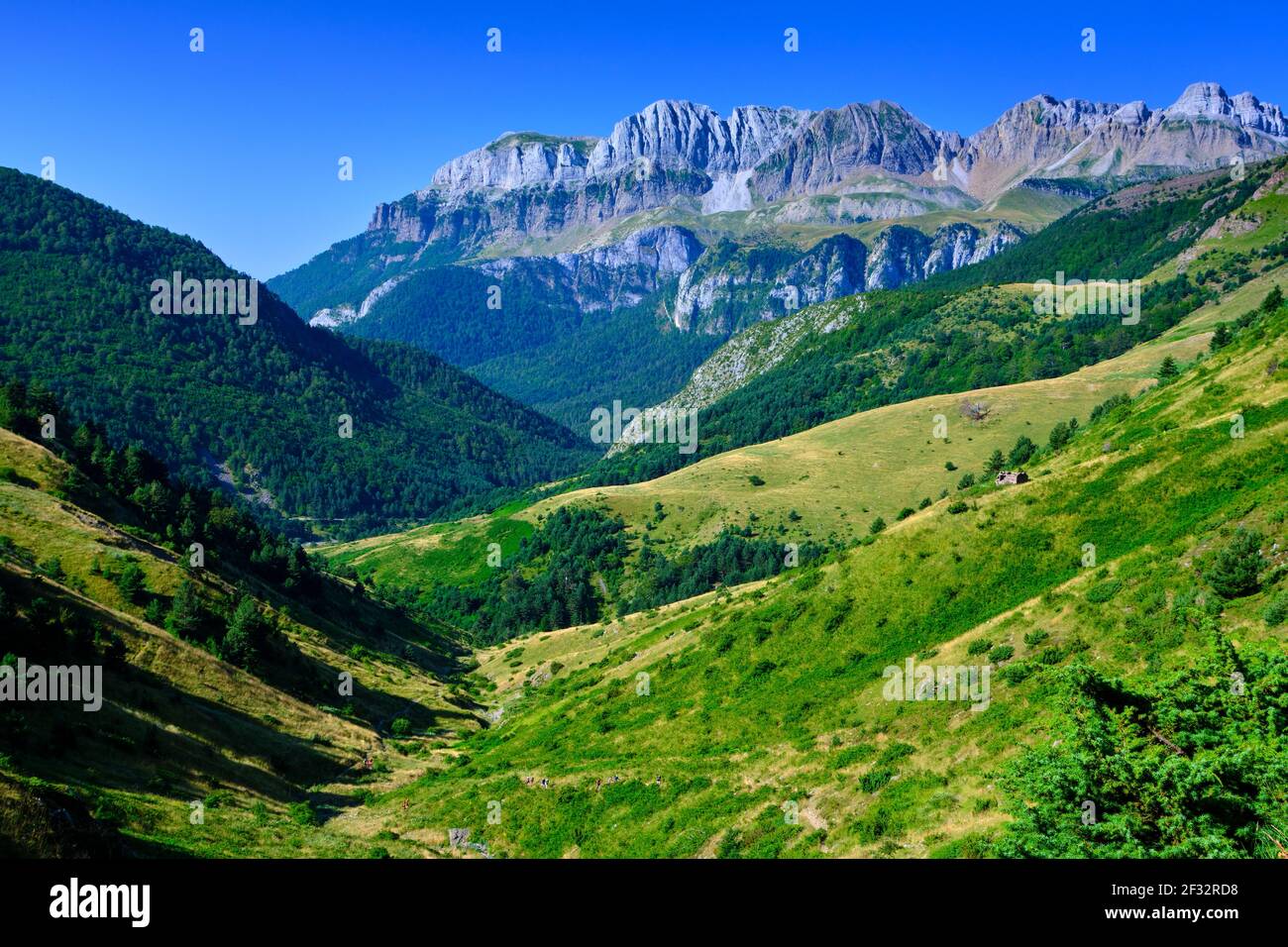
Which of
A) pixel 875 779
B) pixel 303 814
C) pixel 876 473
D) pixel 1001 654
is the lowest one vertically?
pixel 303 814

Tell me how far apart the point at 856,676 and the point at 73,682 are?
47.8m

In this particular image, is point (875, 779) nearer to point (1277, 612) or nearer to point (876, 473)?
point (1277, 612)

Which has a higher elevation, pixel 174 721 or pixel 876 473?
pixel 876 473

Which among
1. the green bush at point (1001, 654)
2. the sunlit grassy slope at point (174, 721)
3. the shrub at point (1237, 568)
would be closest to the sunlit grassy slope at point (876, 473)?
the sunlit grassy slope at point (174, 721)

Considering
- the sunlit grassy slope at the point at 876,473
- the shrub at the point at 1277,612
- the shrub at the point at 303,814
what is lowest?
the shrub at the point at 303,814

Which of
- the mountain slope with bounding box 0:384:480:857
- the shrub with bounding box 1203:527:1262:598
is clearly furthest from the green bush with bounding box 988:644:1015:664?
the mountain slope with bounding box 0:384:480:857

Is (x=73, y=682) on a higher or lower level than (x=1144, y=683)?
lower

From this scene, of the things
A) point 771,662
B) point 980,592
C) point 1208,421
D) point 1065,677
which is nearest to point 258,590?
point 771,662

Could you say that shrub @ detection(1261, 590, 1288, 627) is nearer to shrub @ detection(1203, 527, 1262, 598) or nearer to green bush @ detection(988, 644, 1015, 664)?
shrub @ detection(1203, 527, 1262, 598)

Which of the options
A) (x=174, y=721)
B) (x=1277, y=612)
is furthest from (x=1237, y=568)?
(x=174, y=721)

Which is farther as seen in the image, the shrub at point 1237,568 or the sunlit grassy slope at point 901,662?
the shrub at point 1237,568

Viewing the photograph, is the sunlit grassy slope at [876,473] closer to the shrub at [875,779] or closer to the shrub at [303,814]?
the shrub at [875,779]
